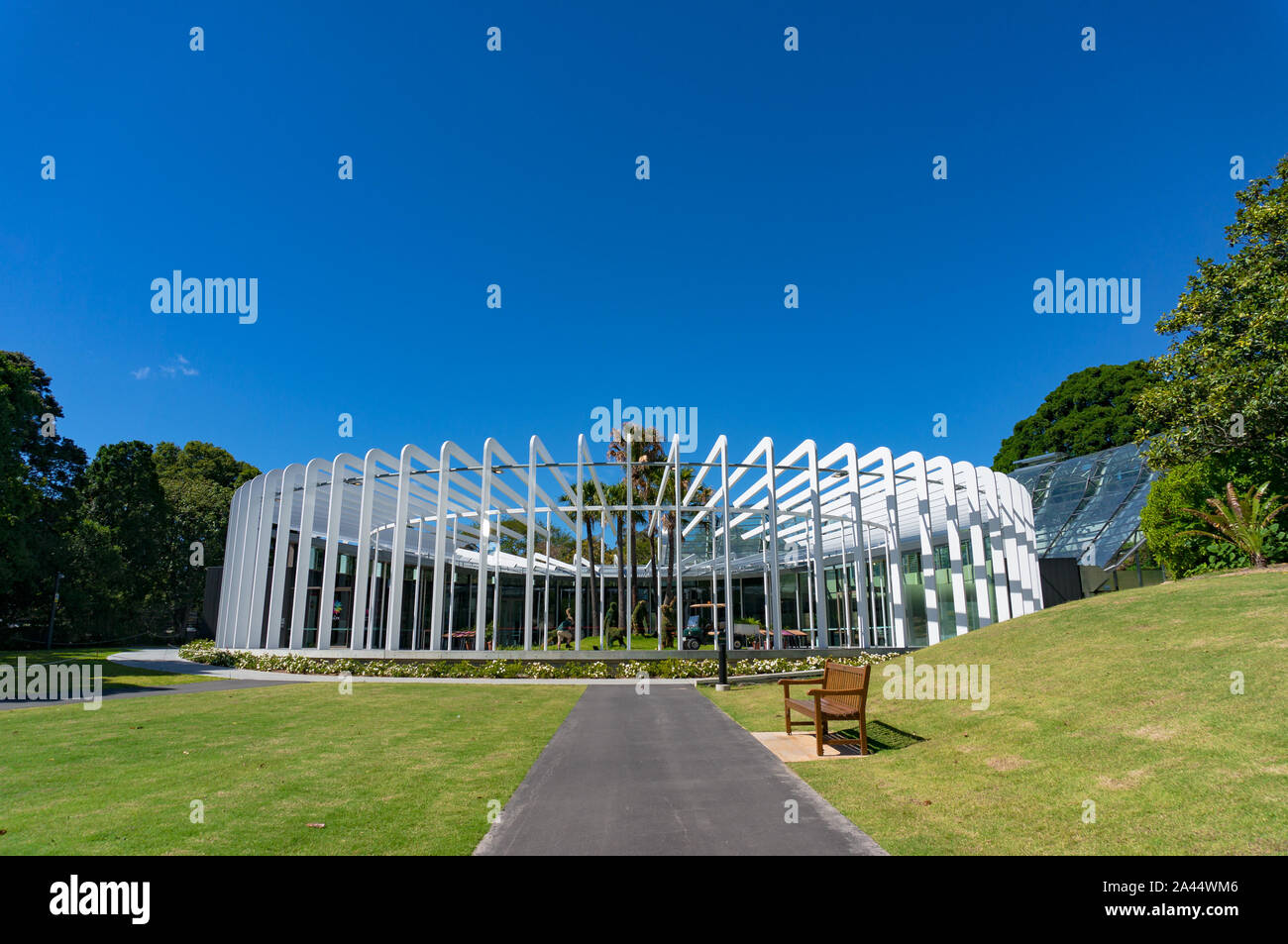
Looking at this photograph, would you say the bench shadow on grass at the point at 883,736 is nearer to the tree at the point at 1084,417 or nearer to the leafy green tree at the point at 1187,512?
the leafy green tree at the point at 1187,512

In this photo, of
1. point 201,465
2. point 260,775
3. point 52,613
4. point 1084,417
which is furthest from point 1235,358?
point 201,465

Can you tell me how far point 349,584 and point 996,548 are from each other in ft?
89.5

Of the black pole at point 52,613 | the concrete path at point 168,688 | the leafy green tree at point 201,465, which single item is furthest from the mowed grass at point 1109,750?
the leafy green tree at point 201,465

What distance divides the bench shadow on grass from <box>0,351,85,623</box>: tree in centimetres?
2811

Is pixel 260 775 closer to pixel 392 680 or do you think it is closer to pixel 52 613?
pixel 392 680

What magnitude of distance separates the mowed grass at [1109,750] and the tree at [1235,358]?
6.52m

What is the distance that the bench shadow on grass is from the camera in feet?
22.8

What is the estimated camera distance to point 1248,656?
646 cm

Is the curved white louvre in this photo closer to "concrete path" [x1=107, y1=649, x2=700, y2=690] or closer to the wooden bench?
"concrete path" [x1=107, y1=649, x2=700, y2=690]

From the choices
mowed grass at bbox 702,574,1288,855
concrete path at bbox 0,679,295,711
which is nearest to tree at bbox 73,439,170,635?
concrete path at bbox 0,679,295,711

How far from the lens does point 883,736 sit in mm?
7473

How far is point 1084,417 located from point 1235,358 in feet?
123
